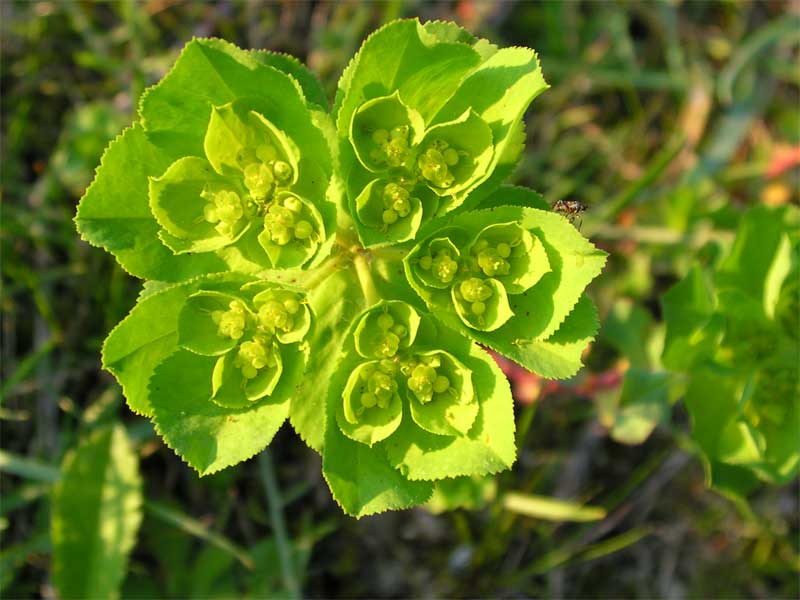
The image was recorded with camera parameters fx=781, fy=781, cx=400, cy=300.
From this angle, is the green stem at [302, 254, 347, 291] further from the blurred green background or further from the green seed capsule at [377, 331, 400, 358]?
the blurred green background

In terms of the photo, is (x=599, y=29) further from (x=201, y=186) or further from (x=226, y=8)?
(x=201, y=186)

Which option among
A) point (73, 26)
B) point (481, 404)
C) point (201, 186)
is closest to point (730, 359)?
point (481, 404)

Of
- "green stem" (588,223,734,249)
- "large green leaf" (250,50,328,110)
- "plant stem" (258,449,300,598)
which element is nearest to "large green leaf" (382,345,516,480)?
"large green leaf" (250,50,328,110)

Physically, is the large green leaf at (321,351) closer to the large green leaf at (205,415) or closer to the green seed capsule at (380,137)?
the large green leaf at (205,415)

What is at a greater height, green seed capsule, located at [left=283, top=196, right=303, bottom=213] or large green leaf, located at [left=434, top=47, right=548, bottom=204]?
large green leaf, located at [left=434, top=47, right=548, bottom=204]

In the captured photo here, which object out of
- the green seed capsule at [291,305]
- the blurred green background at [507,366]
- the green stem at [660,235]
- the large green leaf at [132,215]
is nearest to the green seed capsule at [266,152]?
the large green leaf at [132,215]
